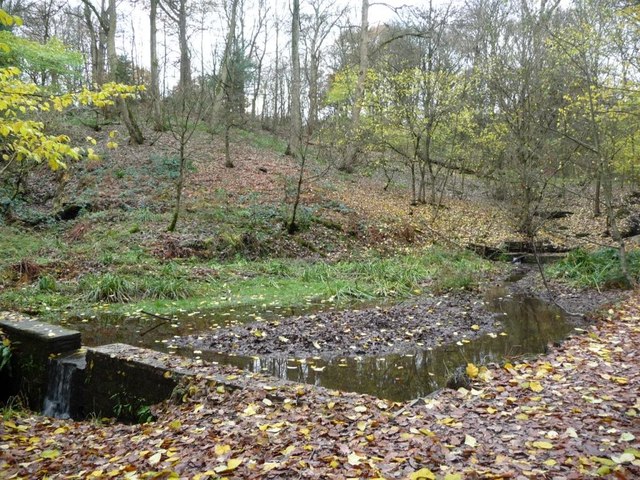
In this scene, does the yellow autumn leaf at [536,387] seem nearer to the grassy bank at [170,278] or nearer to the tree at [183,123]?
the grassy bank at [170,278]

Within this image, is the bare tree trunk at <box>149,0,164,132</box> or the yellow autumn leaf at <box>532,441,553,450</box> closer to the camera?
the yellow autumn leaf at <box>532,441,553,450</box>

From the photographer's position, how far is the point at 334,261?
44.5ft

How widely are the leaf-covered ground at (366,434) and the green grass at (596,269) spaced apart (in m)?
5.39

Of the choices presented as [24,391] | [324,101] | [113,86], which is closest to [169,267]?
[24,391]

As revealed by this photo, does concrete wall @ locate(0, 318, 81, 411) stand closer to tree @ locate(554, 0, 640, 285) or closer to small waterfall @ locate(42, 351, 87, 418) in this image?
small waterfall @ locate(42, 351, 87, 418)

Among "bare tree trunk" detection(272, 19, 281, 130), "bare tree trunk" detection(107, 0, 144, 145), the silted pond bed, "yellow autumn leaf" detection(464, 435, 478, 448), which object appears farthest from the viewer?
"bare tree trunk" detection(272, 19, 281, 130)

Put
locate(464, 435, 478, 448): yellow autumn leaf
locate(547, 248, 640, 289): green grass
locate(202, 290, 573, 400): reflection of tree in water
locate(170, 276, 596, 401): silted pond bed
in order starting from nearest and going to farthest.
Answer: locate(464, 435, 478, 448): yellow autumn leaf, locate(202, 290, 573, 400): reflection of tree in water, locate(170, 276, 596, 401): silted pond bed, locate(547, 248, 640, 289): green grass

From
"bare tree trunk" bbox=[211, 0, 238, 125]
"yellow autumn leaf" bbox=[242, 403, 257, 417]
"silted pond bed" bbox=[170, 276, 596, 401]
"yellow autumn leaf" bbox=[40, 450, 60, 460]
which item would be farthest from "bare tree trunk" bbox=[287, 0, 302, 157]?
"yellow autumn leaf" bbox=[40, 450, 60, 460]

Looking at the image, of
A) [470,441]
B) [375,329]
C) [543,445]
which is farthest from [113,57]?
[543,445]

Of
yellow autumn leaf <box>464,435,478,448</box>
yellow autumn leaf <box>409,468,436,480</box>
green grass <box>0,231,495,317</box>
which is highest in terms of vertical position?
green grass <box>0,231,495,317</box>

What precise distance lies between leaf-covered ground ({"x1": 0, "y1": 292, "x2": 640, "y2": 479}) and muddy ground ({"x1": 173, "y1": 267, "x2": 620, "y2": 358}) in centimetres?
192

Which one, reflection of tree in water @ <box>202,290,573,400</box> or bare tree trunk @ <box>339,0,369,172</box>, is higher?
bare tree trunk @ <box>339,0,369,172</box>

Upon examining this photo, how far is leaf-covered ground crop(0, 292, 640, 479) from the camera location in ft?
10.3

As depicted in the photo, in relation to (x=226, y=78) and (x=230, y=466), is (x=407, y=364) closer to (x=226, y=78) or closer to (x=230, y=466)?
(x=230, y=466)
